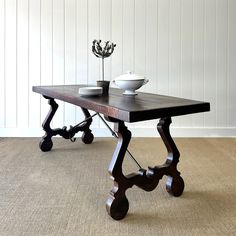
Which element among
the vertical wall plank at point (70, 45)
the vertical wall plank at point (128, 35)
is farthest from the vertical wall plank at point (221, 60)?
the vertical wall plank at point (70, 45)

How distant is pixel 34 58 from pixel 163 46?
1435 mm

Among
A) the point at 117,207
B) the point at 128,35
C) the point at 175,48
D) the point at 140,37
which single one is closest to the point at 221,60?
the point at 175,48

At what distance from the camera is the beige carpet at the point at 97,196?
1.78m

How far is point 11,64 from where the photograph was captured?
3.91 m

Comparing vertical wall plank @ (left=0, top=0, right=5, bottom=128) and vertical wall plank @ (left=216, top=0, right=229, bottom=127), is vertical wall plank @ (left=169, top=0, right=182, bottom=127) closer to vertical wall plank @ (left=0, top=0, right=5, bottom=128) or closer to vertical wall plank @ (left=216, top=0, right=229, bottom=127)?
vertical wall plank @ (left=216, top=0, right=229, bottom=127)

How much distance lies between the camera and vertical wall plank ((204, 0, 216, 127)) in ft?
12.7

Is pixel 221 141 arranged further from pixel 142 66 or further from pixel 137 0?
pixel 137 0

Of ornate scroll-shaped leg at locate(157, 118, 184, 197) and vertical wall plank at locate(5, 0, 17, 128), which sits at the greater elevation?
vertical wall plank at locate(5, 0, 17, 128)

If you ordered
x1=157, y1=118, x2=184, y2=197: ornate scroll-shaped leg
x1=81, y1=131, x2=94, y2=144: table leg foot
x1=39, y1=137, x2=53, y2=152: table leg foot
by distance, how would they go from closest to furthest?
x1=157, y1=118, x2=184, y2=197: ornate scroll-shaped leg < x1=39, y1=137, x2=53, y2=152: table leg foot < x1=81, y1=131, x2=94, y2=144: table leg foot

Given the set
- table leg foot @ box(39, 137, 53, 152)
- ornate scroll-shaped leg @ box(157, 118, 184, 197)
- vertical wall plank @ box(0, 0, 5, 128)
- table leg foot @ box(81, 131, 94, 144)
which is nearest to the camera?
ornate scroll-shaped leg @ box(157, 118, 184, 197)

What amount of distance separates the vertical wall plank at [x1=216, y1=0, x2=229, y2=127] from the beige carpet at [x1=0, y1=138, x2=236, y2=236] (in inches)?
28.2

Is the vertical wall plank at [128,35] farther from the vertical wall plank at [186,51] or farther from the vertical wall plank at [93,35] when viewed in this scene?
the vertical wall plank at [186,51]

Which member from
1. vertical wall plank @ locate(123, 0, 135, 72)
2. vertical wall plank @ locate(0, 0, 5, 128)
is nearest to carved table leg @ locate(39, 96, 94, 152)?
vertical wall plank @ locate(123, 0, 135, 72)

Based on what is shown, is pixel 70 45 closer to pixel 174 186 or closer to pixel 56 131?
pixel 56 131
